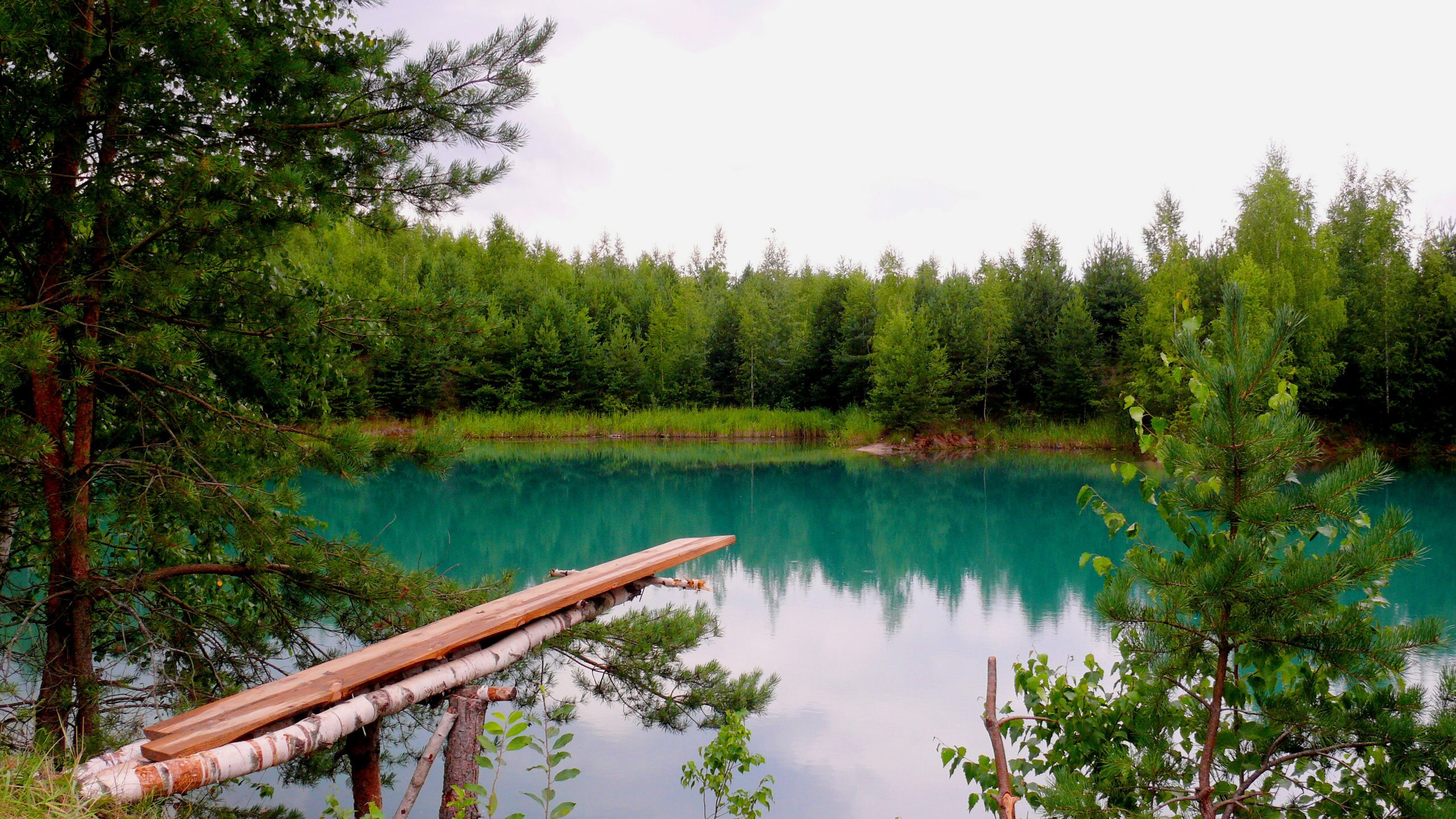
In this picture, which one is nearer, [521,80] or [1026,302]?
[521,80]

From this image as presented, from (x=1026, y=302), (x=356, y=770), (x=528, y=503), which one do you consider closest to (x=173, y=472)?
(x=356, y=770)

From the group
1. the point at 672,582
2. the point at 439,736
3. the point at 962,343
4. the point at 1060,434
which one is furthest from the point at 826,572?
the point at 962,343

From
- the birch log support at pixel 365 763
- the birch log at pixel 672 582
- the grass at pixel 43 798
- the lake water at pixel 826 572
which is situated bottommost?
the lake water at pixel 826 572

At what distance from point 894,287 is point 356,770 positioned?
27.7 metres

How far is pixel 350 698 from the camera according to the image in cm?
226

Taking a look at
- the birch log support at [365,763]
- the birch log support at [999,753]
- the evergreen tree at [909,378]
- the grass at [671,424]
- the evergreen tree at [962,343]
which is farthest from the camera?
the grass at [671,424]

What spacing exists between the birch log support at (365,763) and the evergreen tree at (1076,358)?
78.8 feet

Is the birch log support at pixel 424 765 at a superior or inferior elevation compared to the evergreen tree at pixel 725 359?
inferior

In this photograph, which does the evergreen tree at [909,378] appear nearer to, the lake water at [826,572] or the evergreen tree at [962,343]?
the evergreen tree at [962,343]

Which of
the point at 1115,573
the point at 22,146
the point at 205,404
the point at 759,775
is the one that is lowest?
the point at 759,775

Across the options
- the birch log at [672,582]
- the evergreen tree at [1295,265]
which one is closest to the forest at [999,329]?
the evergreen tree at [1295,265]

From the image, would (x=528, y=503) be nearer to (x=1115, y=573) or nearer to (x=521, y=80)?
(x=521, y=80)

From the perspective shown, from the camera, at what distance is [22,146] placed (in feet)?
8.68

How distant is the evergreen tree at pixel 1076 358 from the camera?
24.5 m
